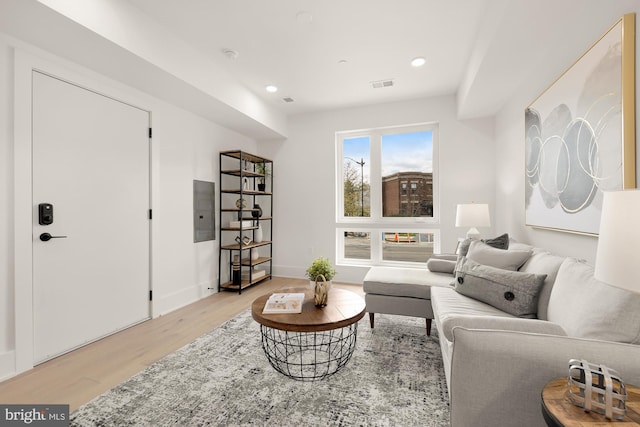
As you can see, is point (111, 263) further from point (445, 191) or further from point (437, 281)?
point (445, 191)

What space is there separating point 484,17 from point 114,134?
342 cm

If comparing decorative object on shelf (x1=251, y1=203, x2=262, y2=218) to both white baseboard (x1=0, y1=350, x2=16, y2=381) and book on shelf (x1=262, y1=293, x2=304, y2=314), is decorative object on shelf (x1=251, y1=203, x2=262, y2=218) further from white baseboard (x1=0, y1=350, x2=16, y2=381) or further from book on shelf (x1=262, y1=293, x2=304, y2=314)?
white baseboard (x1=0, y1=350, x2=16, y2=381)

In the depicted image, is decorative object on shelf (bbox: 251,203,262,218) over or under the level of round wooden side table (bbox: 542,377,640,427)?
over

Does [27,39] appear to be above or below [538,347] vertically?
above

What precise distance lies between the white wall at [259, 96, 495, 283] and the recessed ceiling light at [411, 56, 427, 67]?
105cm

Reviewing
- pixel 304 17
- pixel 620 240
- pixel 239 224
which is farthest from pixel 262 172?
pixel 620 240

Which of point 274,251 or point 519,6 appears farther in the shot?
→ point 274,251

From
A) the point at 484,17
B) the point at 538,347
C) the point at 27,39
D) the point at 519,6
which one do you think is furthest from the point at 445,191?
the point at 27,39

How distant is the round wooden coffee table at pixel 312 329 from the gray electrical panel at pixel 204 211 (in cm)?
190

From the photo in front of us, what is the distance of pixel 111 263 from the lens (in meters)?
2.75

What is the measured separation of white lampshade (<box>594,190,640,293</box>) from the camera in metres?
0.80

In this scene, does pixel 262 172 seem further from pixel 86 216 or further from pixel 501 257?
pixel 501 257

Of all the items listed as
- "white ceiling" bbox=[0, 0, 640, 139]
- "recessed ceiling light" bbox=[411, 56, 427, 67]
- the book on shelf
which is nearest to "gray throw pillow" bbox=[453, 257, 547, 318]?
the book on shelf

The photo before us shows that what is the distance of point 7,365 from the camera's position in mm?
2000
